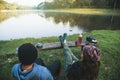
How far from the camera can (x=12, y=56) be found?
21.1 ft

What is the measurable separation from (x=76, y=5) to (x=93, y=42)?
5464 centimetres

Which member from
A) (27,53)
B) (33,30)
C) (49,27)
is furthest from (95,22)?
(27,53)

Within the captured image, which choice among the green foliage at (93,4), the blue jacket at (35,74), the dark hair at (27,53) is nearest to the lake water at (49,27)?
the blue jacket at (35,74)

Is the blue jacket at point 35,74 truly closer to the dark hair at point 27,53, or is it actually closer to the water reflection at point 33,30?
the dark hair at point 27,53

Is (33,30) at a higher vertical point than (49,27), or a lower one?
higher

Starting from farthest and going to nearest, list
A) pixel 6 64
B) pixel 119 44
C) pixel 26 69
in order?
pixel 119 44 < pixel 6 64 < pixel 26 69

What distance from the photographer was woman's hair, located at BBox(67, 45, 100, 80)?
3840mm

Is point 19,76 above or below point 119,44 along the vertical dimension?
above

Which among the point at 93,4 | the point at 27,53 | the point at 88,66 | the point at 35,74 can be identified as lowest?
the point at 93,4

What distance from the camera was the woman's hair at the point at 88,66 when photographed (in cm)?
384

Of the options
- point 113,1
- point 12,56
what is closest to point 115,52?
point 12,56

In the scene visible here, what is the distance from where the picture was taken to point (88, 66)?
154 inches

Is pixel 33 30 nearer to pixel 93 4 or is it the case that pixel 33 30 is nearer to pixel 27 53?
pixel 27 53

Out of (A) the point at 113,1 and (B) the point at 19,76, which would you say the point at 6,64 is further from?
(A) the point at 113,1
